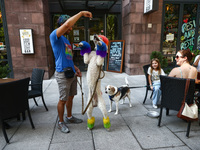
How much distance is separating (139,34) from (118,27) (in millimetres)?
1603

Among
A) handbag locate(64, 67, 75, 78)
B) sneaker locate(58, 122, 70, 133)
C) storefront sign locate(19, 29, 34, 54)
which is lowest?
sneaker locate(58, 122, 70, 133)

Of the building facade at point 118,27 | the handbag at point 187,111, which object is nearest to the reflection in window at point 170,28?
the building facade at point 118,27

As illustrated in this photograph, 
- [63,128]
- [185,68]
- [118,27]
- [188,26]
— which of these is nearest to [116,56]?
[118,27]

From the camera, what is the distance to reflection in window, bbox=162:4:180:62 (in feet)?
22.9

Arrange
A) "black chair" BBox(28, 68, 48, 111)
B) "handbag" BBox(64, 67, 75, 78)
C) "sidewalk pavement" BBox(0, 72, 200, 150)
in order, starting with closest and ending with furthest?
"sidewalk pavement" BBox(0, 72, 200, 150) < "handbag" BBox(64, 67, 75, 78) < "black chair" BBox(28, 68, 48, 111)

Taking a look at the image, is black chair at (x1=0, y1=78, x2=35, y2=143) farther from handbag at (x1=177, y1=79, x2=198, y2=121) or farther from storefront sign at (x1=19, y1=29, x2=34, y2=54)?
storefront sign at (x1=19, y1=29, x2=34, y2=54)

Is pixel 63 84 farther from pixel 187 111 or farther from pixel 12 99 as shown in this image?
pixel 187 111

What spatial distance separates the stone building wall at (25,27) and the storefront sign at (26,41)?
152 millimetres

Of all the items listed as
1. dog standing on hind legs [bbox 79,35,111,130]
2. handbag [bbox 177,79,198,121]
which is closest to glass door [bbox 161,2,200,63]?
handbag [bbox 177,79,198,121]

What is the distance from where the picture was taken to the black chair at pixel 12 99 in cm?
221

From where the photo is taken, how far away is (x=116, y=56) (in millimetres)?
7672

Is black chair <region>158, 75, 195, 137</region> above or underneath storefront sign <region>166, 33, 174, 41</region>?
underneath

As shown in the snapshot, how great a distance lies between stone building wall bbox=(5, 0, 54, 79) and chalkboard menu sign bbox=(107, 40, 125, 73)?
127 inches

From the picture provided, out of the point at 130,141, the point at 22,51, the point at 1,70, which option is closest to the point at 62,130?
the point at 130,141
